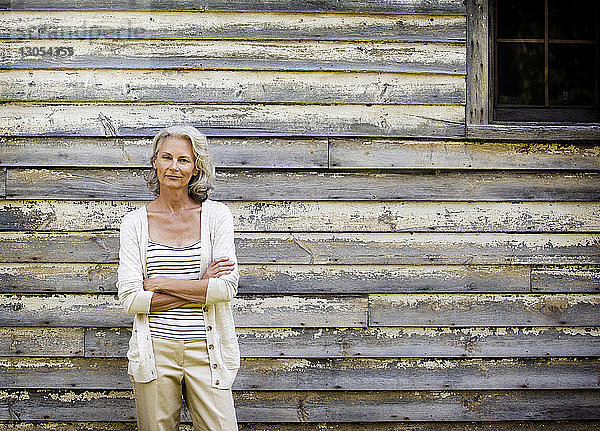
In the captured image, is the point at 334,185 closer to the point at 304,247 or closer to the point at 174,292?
the point at 304,247

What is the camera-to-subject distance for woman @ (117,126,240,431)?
2.80 m

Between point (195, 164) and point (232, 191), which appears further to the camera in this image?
point (232, 191)

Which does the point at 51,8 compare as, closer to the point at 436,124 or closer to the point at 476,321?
the point at 436,124

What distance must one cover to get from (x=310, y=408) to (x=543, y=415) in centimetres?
128

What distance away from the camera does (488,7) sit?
3.88 metres

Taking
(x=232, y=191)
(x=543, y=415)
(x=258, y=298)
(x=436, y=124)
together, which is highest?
(x=436, y=124)

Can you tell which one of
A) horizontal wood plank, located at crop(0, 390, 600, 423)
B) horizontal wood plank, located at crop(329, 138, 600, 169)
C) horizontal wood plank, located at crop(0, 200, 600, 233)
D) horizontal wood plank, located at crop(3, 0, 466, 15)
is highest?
horizontal wood plank, located at crop(3, 0, 466, 15)

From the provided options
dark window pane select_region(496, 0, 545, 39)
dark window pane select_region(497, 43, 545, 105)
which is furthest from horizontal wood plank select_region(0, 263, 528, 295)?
dark window pane select_region(496, 0, 545, 39)

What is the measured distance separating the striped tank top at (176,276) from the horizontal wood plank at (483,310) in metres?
1.21

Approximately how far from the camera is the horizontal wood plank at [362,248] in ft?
12.0

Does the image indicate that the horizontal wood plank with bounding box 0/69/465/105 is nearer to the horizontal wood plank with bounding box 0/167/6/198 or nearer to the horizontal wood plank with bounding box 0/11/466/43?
the horizontal wood plank with bounding box 0/11/466/43

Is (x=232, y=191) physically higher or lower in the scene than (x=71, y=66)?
lower

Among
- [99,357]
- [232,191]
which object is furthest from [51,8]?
[99,357]

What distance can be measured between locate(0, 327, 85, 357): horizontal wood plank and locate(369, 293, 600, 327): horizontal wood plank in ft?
5.18
